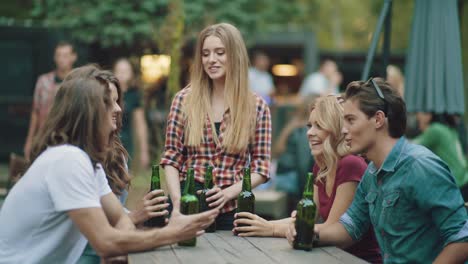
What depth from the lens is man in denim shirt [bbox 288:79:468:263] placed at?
3162 mm

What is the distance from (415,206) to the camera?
3275mm

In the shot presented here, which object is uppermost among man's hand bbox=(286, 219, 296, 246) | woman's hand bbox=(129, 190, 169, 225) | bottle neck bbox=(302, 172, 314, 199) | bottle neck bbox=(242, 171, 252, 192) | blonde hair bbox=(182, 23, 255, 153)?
blonde hair bbox=(182, 23, 255, 153)

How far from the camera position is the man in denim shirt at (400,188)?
3162 millimetres

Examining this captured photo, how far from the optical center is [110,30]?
45.5 feet

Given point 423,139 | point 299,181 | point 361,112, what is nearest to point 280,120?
point 299,181

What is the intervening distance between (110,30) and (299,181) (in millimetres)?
7053

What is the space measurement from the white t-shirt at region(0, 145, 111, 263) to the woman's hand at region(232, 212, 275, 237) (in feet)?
3.05

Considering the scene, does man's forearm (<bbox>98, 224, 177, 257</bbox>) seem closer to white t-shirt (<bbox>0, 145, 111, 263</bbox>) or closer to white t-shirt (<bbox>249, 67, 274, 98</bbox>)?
white t-shirt (<bbox>0, 145, 111, 263</bbox>)

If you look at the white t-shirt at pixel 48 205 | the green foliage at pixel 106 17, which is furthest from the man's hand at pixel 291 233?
the green foliage at pixel 106 17

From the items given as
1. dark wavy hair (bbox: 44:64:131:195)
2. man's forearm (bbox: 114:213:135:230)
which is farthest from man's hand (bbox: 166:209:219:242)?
dark wavy hair (bbox: 44:64:131:195)

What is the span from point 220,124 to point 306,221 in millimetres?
1117

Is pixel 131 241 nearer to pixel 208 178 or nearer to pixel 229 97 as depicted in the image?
pixel 208 178

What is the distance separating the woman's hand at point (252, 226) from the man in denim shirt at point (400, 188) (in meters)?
0.31

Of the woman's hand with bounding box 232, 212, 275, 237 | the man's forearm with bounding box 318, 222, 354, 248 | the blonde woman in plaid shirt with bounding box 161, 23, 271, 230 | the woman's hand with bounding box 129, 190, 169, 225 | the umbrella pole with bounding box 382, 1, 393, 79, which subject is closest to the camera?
the man's forearm with bounding box 318, 222, 354, 248
